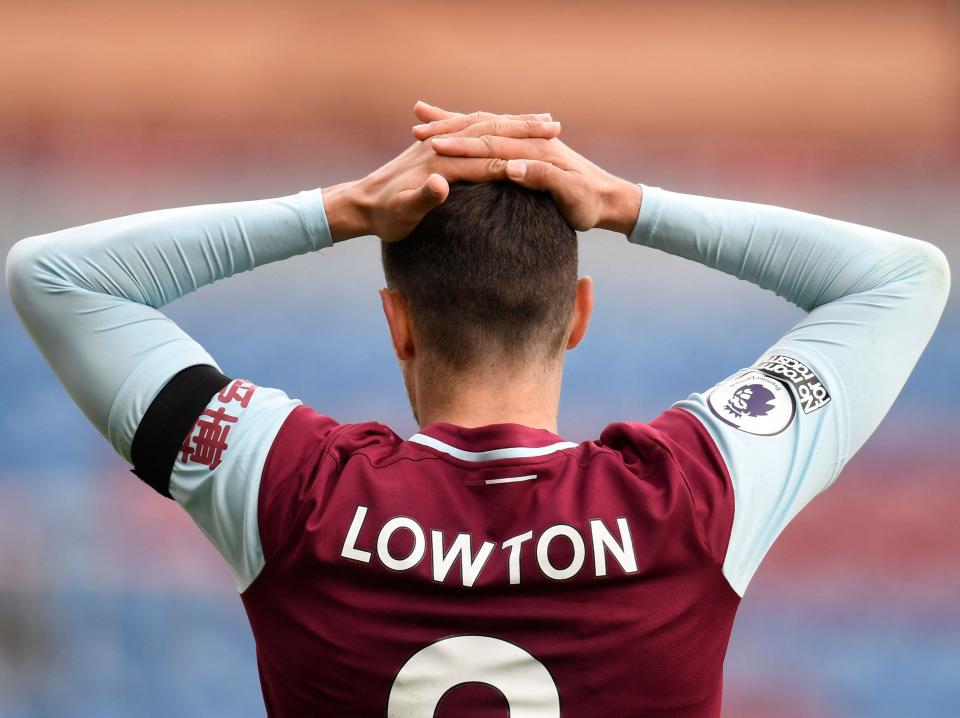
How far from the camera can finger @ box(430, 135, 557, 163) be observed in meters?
0.95

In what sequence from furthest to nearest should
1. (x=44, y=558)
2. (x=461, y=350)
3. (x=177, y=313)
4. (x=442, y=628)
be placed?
(x=177, y=313) < (x=44, y=558) < (x=461, y=350) < (x=442, y=628)

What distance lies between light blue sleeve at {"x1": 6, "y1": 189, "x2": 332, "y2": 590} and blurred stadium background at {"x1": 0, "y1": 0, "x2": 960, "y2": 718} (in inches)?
65.9

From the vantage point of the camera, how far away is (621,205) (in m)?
1.08

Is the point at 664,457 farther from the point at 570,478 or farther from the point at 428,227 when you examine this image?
the point at 428,227

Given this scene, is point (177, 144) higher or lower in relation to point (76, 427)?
higher

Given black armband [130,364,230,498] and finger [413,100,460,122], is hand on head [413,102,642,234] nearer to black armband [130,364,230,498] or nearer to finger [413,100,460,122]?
finger [413,100,460,122]

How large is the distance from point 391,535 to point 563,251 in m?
0.32

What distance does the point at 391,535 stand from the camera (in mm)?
831

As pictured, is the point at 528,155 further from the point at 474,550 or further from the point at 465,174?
the point at 474,550

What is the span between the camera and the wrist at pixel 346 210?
40.9 inches

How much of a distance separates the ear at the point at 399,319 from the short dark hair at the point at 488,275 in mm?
11

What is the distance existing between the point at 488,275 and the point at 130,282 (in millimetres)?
365

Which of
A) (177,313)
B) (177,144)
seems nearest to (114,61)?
(177,144)

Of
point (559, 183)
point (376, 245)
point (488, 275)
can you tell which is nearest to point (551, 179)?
point (559, 183)
